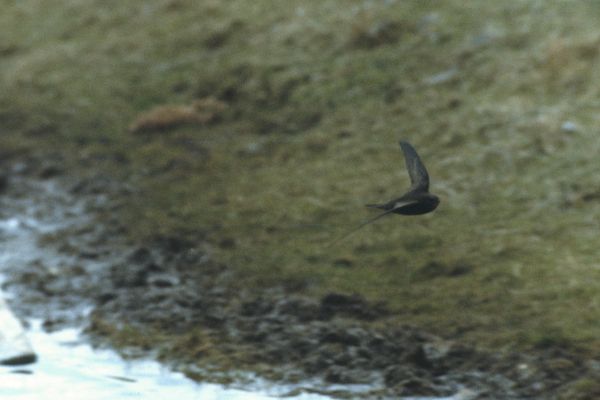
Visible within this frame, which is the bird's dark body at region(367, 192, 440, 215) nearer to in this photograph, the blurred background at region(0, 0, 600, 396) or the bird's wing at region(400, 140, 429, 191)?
the bird's wing at region(400, 140, 429, 191)

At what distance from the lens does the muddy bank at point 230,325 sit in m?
5.55

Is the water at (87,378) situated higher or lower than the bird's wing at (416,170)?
lower

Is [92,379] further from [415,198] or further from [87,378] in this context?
[415,198]

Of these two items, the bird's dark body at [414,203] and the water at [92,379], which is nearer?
the bird's dark body at [414,203]

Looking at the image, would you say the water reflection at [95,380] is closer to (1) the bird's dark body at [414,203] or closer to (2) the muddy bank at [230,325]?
(2) the muddy bank at [230,325]

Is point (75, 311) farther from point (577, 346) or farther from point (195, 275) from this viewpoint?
point (577, 346)

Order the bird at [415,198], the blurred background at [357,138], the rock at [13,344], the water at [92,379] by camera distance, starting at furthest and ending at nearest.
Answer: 1. the blurred background at [357,138]
2. the rock at [13,344]
3. the water at [92,379]
4. the bird at [415,198]

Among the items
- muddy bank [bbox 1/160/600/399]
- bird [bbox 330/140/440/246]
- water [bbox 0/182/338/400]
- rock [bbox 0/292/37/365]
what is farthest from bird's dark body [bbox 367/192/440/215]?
A: rock [bbox 0/292/37/365]

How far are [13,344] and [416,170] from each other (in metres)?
2.63

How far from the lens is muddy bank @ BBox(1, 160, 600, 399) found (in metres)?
5.55

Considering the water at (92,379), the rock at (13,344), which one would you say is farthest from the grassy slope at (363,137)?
the rock at (13,344)

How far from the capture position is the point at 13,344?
616 cm

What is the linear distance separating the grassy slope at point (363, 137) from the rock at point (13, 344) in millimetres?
1721

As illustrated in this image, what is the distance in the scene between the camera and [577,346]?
5.72 meters
